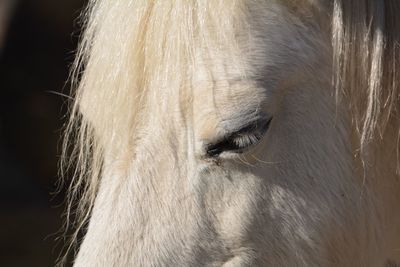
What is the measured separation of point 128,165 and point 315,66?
0.47 metres

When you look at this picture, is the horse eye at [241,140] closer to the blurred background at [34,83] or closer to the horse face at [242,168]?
the horse face at [242,168]

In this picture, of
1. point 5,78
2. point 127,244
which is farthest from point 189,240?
point 5,78

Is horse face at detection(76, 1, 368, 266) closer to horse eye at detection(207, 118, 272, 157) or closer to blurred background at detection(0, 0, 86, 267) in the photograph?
horse eye at detection(207, 118, 272, 157)

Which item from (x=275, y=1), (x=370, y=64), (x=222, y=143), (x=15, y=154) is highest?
(x=275, y=1)

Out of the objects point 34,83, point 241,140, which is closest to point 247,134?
point 241,140

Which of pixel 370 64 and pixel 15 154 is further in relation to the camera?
pixel 15 154

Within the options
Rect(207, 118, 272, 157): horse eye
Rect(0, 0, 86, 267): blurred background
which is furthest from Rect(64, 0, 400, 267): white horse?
Rect(0, 0, 86, 267): blurred background

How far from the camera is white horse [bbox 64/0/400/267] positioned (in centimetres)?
180

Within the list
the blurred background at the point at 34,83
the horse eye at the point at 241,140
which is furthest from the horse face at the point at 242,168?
the blurred background at the point at 34,83

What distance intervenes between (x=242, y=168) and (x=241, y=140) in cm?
7

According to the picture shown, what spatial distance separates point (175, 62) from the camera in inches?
73.0

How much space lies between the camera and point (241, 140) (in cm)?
179

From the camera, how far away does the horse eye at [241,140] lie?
5.88 ft

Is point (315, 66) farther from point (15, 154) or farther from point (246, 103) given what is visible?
point (15, 154)
